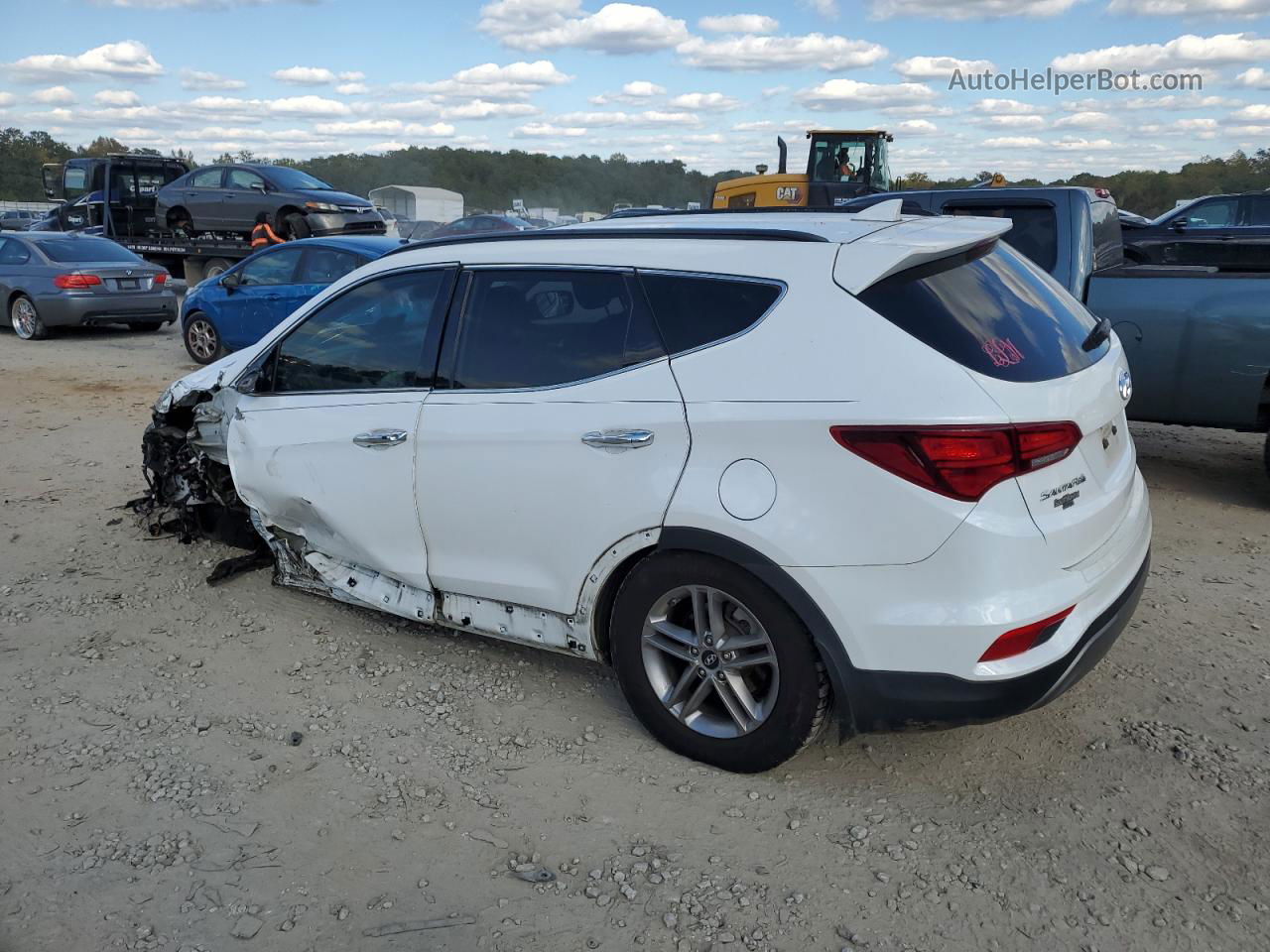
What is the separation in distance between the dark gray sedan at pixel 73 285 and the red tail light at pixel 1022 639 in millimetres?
14452

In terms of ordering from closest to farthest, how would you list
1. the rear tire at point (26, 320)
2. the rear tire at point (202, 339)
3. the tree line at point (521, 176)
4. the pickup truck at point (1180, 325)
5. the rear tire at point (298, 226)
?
the pickup truck at point (1180, 325), the rear tire at point (202, 339), the rear tire at point (26, 320), the rear tire at point (298, 226), the tree line at point (521, 176)

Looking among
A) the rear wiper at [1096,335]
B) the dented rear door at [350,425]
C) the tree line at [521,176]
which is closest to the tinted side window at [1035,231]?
the rear wiper at [1096,335]

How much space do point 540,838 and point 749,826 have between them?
0.64 metres

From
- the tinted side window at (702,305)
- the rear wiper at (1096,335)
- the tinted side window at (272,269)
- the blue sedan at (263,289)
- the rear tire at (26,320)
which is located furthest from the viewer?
the rear tire at (26,320)

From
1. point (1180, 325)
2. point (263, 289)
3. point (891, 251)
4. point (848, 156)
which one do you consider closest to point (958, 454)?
point (891, 251)

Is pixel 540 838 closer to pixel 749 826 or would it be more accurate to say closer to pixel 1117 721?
pixel 749 826

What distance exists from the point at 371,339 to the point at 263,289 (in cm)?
788

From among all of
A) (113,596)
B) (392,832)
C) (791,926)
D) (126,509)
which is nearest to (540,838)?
(392,832)

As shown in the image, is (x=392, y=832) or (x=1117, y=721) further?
(x=1117, y=721)

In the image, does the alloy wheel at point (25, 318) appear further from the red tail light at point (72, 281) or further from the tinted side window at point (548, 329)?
the tinted side window at point (548, 329)

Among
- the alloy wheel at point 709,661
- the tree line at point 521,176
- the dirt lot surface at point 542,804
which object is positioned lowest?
the dirt lot surface at point 542,804

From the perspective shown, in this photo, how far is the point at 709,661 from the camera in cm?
326

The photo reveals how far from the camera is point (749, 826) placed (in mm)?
3096

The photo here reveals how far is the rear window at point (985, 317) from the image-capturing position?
Answer: 2.90m
